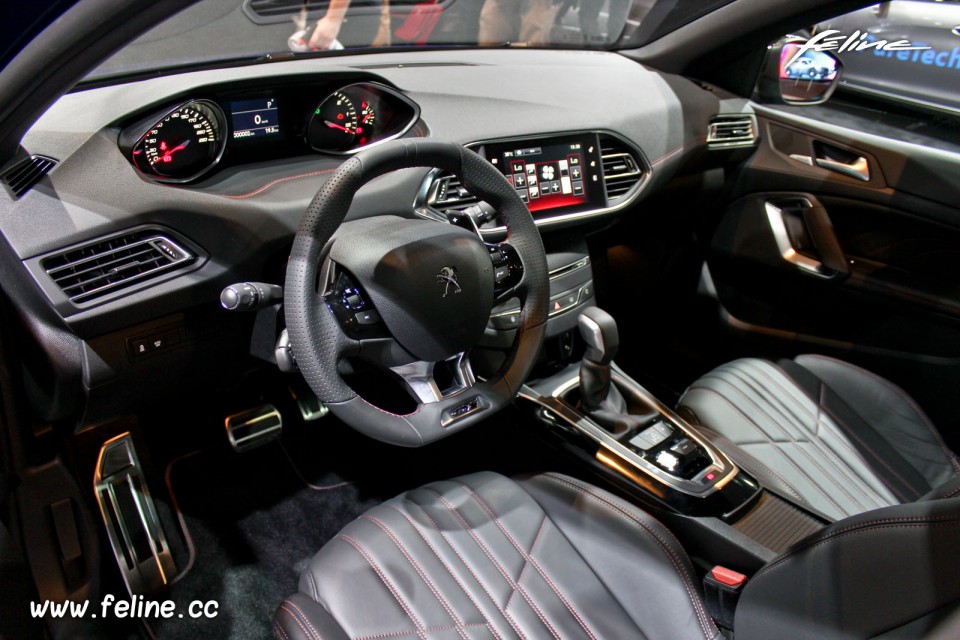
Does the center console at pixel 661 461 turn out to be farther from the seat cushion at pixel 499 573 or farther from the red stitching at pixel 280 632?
the red stitching at pixel 280 632

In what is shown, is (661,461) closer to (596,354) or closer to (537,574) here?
(596,354)

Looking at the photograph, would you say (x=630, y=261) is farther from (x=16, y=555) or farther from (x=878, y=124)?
(x=16, y=555)

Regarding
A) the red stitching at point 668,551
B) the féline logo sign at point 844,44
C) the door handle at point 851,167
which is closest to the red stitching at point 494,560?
the red stitching at point 668,551

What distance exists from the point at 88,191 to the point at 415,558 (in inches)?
32.7

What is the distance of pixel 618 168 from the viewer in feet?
6.48

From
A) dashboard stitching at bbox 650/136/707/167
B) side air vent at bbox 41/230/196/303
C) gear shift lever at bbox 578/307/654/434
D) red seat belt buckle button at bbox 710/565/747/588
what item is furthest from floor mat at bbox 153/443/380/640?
dashboard stitching at bbox 650/136/707/167

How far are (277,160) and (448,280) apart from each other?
52cm

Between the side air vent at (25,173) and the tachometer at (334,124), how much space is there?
50 cm

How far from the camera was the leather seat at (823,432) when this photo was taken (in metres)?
1.58

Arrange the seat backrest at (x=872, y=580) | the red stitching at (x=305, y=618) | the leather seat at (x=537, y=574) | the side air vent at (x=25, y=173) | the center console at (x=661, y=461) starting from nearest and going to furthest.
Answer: the seat backrest at (x=872, y=580) < the leather seat at (x=537, y=574) < the red stitching at (x=305, y=618) < the side air vent at (x=25, y=173) < the center console at (x=661, y=461)

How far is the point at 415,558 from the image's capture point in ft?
4.09

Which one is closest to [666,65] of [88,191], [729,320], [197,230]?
[729,320]

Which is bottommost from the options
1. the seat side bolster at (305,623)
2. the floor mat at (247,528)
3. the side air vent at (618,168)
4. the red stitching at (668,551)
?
the floor mat at (247,528)

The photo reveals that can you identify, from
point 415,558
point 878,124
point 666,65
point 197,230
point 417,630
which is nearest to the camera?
point 417,630
